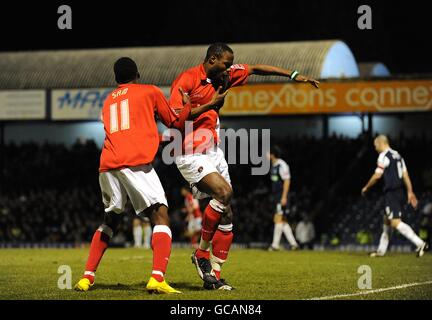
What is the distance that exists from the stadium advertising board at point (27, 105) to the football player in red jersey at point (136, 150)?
62.0 ft

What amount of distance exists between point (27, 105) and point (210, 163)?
1891 centimetres

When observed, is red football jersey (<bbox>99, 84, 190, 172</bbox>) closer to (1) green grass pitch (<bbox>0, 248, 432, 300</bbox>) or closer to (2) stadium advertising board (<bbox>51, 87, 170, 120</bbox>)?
(1) green grass pitch (<bbox>0, 248, 432, 300</bbox>)

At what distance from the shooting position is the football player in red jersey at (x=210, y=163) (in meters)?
10.7

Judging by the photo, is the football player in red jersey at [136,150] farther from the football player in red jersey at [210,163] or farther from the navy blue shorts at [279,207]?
the navy blue shorts at [279,207]

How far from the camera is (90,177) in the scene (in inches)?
1233

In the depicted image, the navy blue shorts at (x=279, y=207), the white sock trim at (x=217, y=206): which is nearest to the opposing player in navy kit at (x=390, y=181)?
the navy blue shorts at (x=279, y=207)

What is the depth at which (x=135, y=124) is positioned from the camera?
999 cm

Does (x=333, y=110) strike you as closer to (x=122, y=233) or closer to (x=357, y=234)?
(x=357, y=234)

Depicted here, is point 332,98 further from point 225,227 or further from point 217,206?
point 217,206

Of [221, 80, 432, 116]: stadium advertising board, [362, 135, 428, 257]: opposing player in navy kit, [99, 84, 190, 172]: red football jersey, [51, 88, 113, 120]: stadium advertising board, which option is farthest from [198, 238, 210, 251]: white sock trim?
[51, 88, 113, 120]: stadium advertising board

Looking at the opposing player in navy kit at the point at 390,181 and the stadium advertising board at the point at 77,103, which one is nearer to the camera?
the opposing player in navy kit at the point at 390,181

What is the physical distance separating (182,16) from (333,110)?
28828 mm
